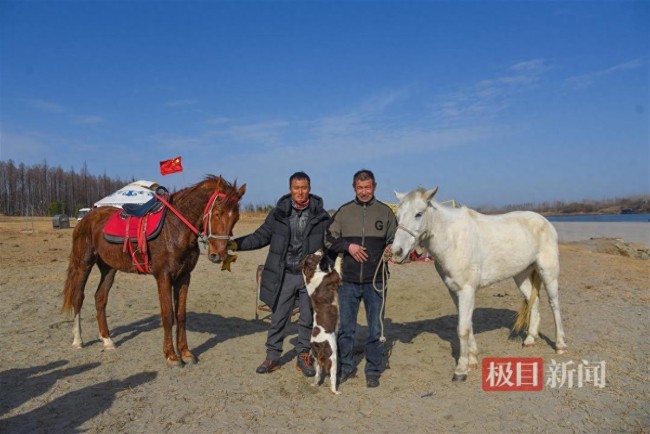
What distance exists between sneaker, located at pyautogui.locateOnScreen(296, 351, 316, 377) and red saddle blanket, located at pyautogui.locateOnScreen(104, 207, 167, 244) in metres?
2.40

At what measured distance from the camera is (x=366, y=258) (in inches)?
181

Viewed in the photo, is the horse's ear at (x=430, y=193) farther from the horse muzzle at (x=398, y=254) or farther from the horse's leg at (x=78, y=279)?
the horse's leg at (x=78, y=279)

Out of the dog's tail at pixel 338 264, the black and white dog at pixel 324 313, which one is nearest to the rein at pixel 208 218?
the black and white dog at pixel 324 313

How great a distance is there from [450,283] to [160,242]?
3658 mm

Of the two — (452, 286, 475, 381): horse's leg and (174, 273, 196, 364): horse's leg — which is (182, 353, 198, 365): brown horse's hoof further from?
(452, 286, 475, 381): horse's leg

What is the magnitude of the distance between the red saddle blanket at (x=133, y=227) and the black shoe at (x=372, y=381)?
314 centimetres

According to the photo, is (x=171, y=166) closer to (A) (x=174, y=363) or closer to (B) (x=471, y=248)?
(A) (x=174, y=363)

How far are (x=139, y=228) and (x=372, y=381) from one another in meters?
3.47

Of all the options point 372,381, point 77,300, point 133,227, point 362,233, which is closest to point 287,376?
point 372,381

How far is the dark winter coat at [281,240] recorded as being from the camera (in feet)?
16.4

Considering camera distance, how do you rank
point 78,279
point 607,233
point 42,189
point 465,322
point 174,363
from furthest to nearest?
point 42,189 → point 607,233 → point 78,279 → point 174,363 → point 465,322

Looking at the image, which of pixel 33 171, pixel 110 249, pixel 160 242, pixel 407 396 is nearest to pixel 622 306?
pixel 407 396

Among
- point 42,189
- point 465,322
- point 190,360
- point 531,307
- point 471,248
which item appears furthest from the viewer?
point 42,189

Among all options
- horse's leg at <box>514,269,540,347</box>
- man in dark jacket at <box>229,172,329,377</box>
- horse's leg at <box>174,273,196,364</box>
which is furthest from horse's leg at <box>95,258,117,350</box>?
horse's leg at <box>514,269,540,347</box>
